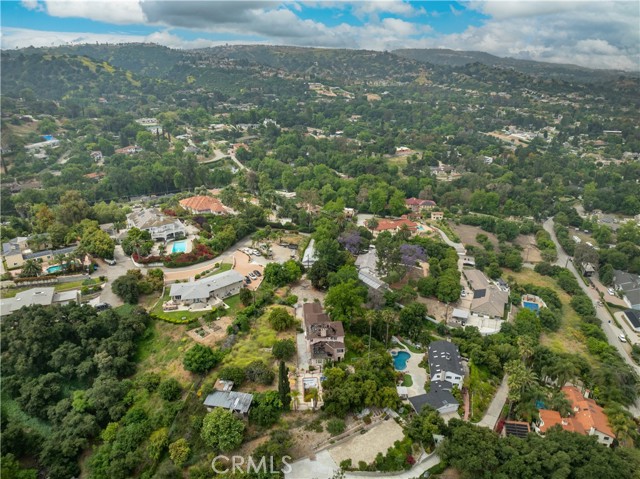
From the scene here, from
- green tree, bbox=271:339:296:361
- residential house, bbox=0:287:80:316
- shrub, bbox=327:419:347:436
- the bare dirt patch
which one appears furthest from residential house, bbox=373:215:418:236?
residential house, bbox=0:287:80:316

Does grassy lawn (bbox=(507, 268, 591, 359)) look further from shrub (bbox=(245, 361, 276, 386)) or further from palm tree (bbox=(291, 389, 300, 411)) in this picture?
shrub (bbox=(245, 361, 276, 386))

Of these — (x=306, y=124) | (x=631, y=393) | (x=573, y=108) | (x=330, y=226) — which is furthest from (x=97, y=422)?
(x=573, y=108)

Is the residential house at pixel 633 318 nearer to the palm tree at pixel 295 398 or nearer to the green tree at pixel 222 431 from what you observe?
the palm tree at pixel 295 398

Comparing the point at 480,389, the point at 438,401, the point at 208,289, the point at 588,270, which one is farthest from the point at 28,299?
the point at 588,270

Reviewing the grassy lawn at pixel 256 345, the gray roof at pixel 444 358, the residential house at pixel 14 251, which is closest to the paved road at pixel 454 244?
the gray roof at pixel 444 358

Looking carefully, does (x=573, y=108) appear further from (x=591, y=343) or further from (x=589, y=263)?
(x=591, y=343)
